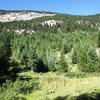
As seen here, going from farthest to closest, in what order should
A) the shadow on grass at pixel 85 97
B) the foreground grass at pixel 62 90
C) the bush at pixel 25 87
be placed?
1. the bush at pixel 25 87
2. the foreground grass at pixel 62 90
3. the shadow on grass at pixel 85 97

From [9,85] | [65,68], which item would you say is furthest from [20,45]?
[9,85]

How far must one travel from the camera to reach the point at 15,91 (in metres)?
39.2

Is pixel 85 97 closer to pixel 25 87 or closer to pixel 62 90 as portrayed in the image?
pixel 62 90

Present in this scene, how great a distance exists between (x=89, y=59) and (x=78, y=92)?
1285 inches

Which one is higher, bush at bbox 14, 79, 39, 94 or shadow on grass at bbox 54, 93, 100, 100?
bush at bbox 14, 79, 39, 94

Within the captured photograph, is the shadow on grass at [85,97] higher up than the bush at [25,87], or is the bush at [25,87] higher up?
the bush at [25,87]

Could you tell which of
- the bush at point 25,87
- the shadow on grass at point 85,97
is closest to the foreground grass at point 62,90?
the shadow on grass at point 85,97

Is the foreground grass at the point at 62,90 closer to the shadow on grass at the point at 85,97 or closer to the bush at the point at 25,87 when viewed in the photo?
the shadow on grass at the point at 85,97

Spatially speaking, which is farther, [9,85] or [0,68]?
[0,68]

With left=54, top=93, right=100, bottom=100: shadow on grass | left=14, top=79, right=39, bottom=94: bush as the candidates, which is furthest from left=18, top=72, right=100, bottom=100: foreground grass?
left=14, top=79, right=39, bottom=94: bush

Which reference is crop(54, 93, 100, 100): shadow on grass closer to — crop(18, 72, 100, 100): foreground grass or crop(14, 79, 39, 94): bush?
crop(18, 72, 100, 100): foreground grass

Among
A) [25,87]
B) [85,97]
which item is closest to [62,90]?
[25,87]

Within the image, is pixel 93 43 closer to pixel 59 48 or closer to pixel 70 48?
pixel 70 48

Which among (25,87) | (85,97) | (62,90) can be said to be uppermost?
(25,87)
